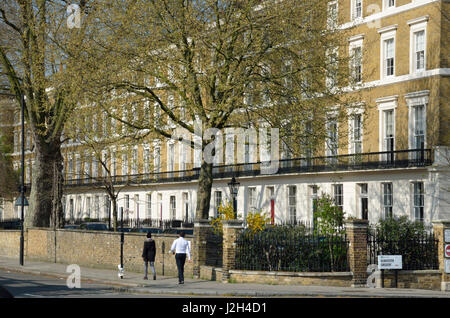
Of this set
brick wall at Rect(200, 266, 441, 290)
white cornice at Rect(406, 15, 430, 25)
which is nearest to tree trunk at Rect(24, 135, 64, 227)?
brick wall at Rect(200, 266, 441, 290)

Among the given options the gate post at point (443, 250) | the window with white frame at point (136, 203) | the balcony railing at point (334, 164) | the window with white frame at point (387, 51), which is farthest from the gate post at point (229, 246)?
the window with white frame at point (136, 203)

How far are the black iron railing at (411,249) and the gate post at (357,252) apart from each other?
0.70 meters

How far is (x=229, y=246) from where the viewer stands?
29.4m

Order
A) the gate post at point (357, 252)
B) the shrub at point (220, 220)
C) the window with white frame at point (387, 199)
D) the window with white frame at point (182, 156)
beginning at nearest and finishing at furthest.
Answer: the gate post at point (357, 252) → the shrub at point (220, 220) → the window with white frame at point (387, 199) → the window with white frame at point (182, 156)

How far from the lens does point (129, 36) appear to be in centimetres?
3425

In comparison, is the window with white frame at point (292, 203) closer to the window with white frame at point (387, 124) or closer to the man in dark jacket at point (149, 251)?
the window with white frame at point (387, 124)

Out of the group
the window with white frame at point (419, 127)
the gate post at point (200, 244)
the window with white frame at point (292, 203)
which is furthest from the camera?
the window with white frame at point (292, 203)

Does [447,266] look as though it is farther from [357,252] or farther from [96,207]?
[96,207]

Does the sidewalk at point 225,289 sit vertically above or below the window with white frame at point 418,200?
below

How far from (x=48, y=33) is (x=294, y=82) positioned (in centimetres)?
1360

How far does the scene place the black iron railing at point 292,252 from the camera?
28922 millimetres

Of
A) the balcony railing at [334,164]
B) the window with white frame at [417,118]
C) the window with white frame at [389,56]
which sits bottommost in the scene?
the balcony railing at [334,164]

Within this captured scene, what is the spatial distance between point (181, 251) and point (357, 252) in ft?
20.0
